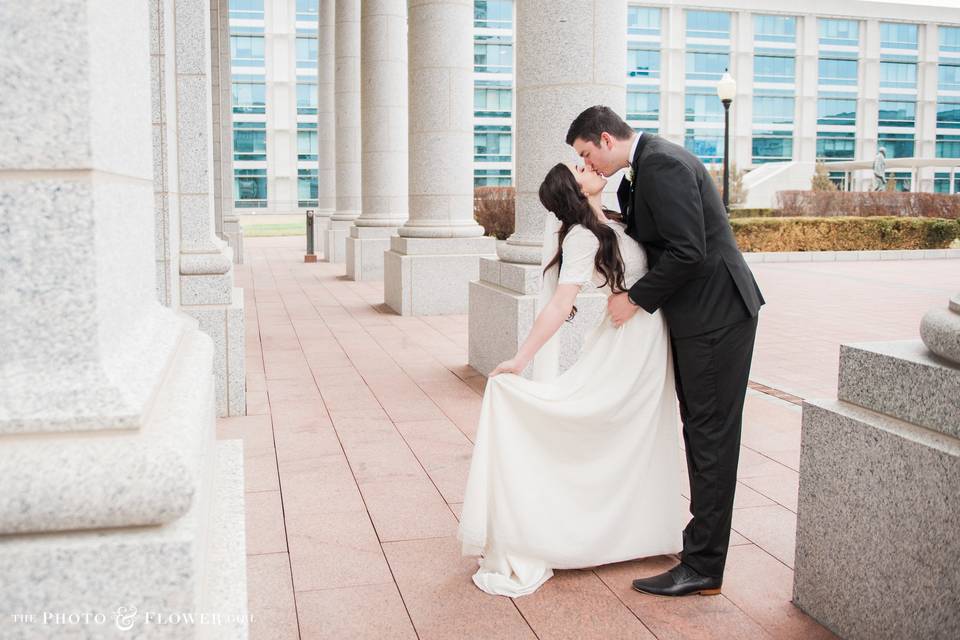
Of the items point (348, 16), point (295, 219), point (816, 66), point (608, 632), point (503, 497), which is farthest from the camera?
point (816, 66)

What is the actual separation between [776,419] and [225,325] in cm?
416

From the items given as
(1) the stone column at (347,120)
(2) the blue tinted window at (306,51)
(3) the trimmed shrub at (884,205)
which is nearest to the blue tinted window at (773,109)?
(2) the blue tinted window at (306,51)

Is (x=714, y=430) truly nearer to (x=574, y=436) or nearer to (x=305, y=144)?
(x=574, y=436)

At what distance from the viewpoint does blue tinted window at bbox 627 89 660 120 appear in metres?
67.4

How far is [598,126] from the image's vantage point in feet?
14.0

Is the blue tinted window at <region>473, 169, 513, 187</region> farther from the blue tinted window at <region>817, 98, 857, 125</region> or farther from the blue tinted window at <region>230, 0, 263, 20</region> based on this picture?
the blue tinted window at <region>817, 98, 857, 125</region>

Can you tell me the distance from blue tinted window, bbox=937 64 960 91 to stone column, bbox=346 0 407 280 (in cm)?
6746

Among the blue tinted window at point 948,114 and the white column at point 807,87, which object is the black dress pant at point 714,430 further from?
the blue tinted window at point 948,114

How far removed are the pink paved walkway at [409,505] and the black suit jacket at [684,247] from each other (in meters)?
1.18

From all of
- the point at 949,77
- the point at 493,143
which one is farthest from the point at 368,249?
the point at 949,77

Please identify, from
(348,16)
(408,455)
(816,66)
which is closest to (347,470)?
(408,455)

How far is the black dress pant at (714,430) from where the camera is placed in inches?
162

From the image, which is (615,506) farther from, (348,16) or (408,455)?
(348,16)

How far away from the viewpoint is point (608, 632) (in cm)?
378
